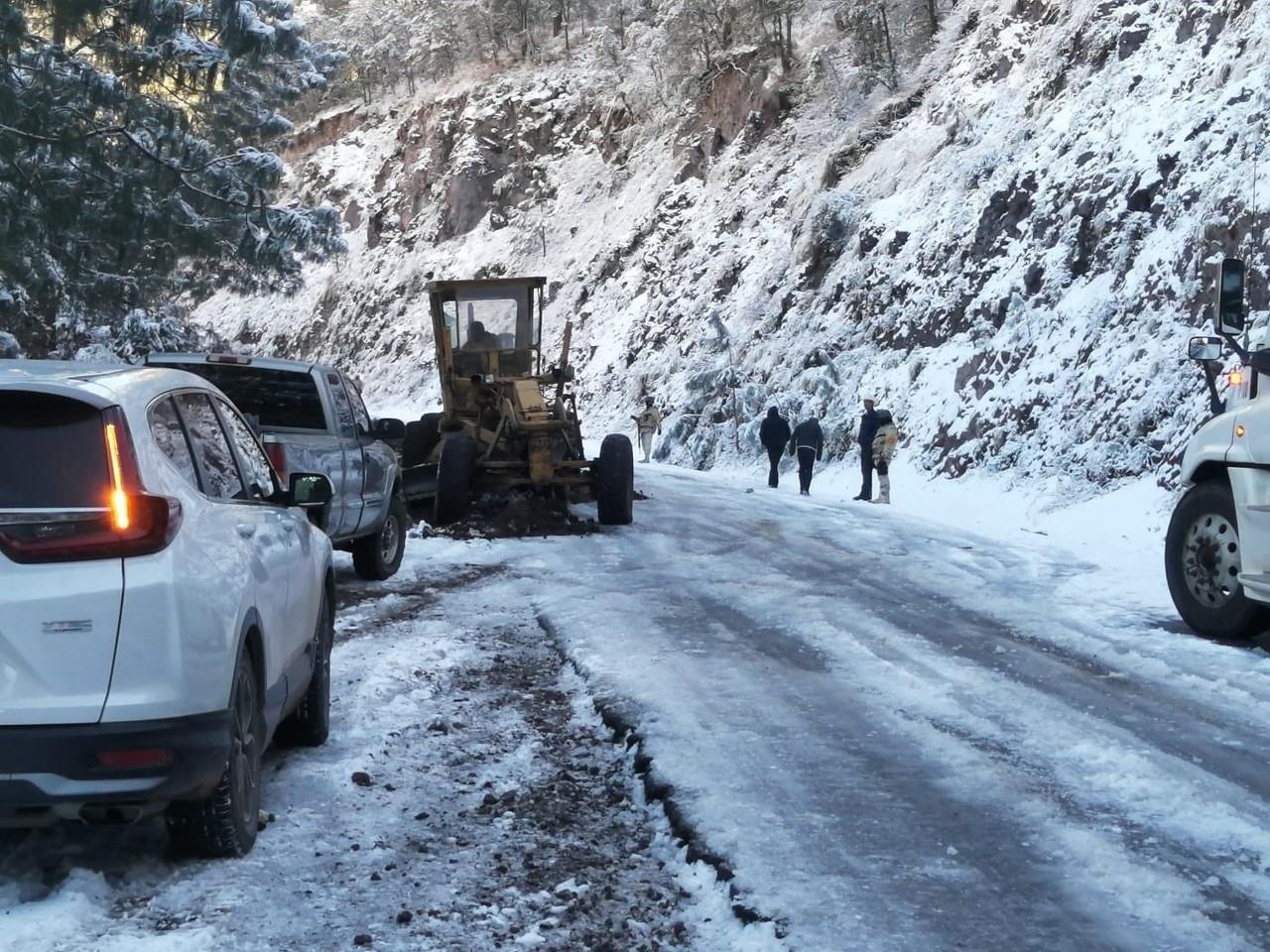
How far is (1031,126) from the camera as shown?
2492 cm

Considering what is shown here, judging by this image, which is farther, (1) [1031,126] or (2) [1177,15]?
(1) [1031,126]

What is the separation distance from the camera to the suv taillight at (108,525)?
394 cm

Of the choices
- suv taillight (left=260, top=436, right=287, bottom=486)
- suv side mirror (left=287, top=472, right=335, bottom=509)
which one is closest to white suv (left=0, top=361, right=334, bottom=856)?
suv side mirror (left=287, top=472, right=335, bottom=509)

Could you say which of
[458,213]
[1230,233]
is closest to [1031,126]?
[1230,233]

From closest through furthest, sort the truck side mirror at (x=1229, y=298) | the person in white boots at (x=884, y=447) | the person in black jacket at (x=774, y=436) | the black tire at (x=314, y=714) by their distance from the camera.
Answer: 1. the black tire at (x=314, y=714)
2. the truck side mirror at (x=1229, y=298)
3. the person in white boots at (x=884, y=447)
4. the person in black jacket at (x=774, y=436)

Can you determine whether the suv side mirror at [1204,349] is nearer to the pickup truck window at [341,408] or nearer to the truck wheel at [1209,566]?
the truck wheel at [1209,566]

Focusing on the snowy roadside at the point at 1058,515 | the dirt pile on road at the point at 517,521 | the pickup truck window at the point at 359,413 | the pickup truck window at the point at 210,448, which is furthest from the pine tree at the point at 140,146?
the pickup truck window at the point at 210,448

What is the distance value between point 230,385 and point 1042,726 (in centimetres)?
668

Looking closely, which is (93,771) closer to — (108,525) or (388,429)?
(108,525)

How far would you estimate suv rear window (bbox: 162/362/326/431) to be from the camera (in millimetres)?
10539

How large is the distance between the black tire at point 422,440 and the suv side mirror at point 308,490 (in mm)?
11437

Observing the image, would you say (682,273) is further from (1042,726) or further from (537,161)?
(1042,726)

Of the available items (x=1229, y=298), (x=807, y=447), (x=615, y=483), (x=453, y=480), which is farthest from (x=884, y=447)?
(x=1229, y=298)

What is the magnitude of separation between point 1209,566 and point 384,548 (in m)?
6.36
